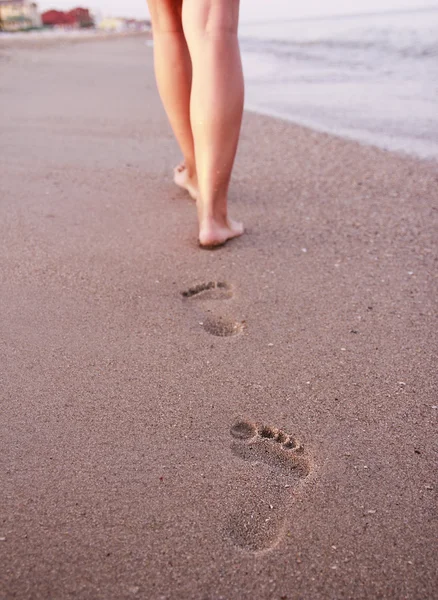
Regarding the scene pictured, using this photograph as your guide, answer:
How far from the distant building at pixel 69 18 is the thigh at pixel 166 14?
43353mm

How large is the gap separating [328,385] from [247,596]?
54 cm

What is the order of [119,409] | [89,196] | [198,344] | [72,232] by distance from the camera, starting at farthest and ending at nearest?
[89,196] < [72,232] < [198,344] < [119,409]

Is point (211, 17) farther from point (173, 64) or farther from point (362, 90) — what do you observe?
point (362, 90)

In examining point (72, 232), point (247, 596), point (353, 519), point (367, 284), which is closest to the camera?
point (247, 596)

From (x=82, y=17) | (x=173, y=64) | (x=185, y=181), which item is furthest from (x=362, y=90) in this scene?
(x=82, y=17)

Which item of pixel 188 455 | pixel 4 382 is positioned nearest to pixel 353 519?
pixel 188 455

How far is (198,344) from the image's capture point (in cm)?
138

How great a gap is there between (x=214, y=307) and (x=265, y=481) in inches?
24.6

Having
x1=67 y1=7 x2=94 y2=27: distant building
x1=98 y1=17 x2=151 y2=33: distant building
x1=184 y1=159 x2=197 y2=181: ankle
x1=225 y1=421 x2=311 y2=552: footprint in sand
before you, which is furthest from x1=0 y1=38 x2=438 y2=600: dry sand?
x1=67 y1=7 x2=94 y2=27: distant building

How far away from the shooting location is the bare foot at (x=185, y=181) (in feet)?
7.42

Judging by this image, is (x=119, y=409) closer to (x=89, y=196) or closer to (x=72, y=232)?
(x=72, y=232)

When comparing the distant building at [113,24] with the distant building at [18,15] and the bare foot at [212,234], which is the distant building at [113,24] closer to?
the distant building at [18,15]

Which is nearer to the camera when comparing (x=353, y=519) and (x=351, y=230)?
(x=353, y=519)

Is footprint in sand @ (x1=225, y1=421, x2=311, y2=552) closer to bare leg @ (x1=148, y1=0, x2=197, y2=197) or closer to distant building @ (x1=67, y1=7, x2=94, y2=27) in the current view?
bare leg @ (x1=148, y1=0, x2=197, y2=197)
